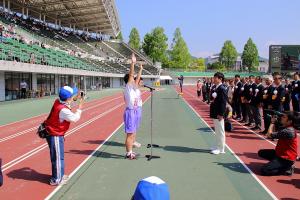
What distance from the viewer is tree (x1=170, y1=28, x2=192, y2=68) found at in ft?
322

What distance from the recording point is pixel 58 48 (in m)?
45.8

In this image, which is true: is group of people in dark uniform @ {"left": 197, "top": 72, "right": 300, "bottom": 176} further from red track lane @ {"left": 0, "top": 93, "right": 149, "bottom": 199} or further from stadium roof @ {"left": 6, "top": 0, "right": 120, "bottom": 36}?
stadium roof @ {"left": 6, "top": 0, "right": 120, "bottom": 36}

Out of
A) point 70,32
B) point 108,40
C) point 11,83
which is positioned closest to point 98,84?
point 70,32

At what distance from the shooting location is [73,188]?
248 inches

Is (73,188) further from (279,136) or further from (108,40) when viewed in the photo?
(108,40)

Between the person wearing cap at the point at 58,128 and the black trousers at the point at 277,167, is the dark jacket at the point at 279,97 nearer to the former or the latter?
the black trousers at the point at 277,167

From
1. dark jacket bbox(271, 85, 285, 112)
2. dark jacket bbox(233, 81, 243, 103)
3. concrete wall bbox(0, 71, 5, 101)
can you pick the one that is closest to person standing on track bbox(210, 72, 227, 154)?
dark jacket bbox(271, 85, 285, 112)

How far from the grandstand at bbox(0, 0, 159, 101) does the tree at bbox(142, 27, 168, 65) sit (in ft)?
39.0

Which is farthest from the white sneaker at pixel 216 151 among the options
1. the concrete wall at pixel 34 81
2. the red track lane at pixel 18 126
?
the concrete wall at pixel 34 81

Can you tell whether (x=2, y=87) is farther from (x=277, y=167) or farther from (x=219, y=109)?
(x=277, y=167)

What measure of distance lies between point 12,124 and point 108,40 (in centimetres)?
6224

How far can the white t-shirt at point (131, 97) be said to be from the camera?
8102 mm

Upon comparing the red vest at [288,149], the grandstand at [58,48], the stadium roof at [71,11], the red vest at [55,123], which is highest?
the stadium roof at [71,11]

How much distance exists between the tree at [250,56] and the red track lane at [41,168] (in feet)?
325
